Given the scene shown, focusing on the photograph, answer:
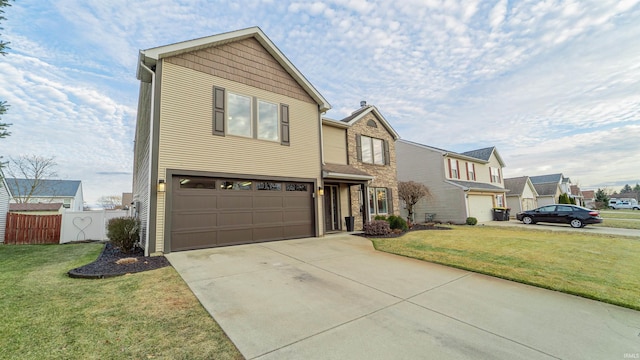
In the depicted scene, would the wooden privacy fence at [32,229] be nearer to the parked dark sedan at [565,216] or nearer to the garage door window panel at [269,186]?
the garage door window panel at [269,186]

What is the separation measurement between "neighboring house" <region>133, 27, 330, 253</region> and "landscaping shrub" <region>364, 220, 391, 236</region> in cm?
219

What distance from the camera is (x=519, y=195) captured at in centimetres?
2733

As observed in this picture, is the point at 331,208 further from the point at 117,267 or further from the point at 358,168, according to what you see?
the point at 117,267

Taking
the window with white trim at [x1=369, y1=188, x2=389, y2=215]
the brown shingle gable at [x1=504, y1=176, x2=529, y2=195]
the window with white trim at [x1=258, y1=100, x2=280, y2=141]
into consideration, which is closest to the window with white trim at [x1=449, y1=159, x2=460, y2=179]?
the window with white trim at [x1=369, y1=188, x2=389, y2=215]

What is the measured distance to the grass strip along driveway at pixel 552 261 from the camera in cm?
465

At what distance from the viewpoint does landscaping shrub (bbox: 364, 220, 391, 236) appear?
10828 millimetres

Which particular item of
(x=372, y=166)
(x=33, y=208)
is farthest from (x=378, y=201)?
(x=33, y=208)

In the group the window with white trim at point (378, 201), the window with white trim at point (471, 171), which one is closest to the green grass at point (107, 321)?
the window with white trim at point (378, 201)

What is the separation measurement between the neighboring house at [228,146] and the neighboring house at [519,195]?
90.0 ft

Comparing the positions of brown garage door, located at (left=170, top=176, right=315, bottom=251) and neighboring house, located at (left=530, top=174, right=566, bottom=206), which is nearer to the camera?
brown garage door, located at (left=170, top=176, right=315, bottom=251)

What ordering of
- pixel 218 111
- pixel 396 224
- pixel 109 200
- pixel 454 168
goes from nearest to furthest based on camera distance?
1. pixel 218 111
2. pixel 396 224
3. pixel 454 168
4. pixel 109 200

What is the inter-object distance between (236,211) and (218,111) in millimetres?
3398

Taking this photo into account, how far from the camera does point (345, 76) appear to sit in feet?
49.0

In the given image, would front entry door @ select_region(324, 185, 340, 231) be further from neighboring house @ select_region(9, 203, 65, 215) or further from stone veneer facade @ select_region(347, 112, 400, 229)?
neighboring house @ select_region(9, 203, 65, 215)
